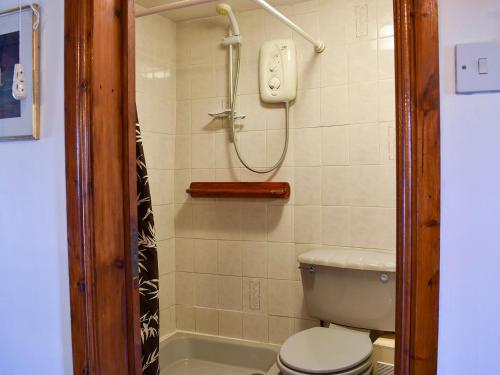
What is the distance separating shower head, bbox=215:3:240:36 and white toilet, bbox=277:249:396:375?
1.25 metres

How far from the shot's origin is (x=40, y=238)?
1006 millimetres

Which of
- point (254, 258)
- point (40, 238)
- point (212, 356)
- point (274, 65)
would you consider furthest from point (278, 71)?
point (212, 356)

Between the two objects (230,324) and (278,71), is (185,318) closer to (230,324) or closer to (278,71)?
(230,324)

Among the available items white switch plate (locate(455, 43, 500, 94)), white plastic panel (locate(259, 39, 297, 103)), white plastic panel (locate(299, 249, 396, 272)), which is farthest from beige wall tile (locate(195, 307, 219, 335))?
white switch plate (locate(455, 43, 500, 94))

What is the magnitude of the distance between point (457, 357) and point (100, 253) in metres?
0.77

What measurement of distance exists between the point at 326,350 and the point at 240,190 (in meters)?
→ 0.95

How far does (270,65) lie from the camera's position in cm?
214

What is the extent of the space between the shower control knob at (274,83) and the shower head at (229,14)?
1.05ft

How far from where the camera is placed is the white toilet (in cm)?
157

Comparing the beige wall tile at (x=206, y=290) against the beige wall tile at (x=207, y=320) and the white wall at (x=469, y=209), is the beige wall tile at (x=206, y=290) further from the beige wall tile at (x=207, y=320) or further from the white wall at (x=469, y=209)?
the white wall at (x=469, y=209)

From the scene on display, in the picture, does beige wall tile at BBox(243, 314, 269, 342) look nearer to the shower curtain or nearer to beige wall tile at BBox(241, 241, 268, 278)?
beige wall tile at BBox(241, 241, 268, 278)

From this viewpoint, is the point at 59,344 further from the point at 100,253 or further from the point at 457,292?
the point at 457,292

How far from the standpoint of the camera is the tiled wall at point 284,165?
6.53 ft

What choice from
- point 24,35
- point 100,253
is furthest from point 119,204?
point 24,35
